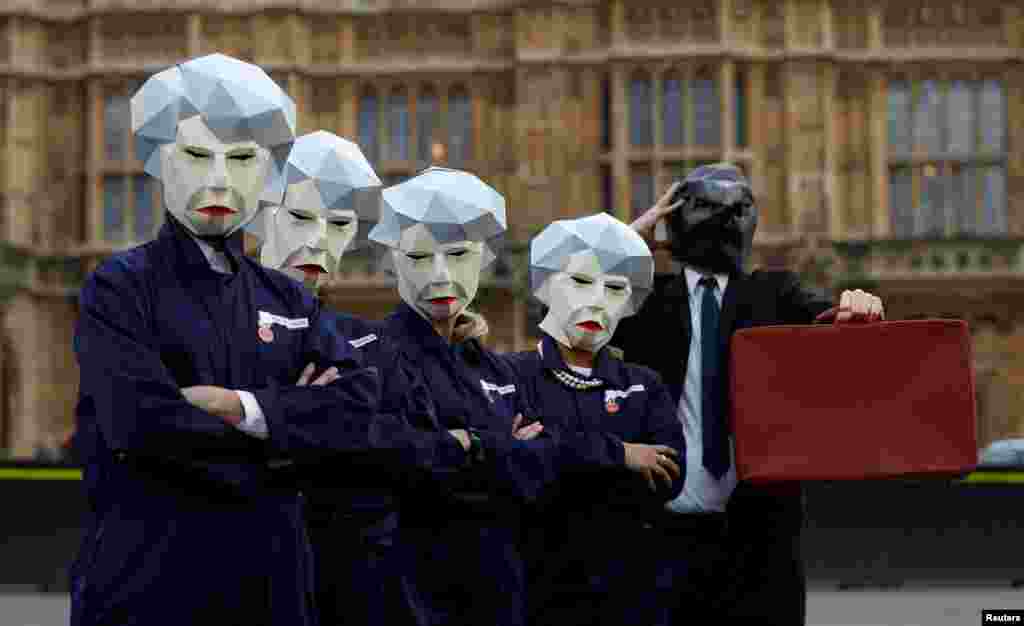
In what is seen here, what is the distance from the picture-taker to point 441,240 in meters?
5.15

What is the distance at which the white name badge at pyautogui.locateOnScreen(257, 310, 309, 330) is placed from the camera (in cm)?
364

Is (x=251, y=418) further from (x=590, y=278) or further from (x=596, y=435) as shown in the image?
(x=590, y=278)

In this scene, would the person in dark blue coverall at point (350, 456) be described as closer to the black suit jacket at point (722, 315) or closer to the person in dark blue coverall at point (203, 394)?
the person in dark blue coverall at point (203, 394)

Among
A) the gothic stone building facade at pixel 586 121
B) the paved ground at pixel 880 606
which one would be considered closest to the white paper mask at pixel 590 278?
the paved ground at pixel 880 606

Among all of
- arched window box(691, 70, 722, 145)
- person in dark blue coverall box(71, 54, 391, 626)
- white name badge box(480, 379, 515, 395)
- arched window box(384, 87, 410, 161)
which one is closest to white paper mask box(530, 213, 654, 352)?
white name badge box(480, 379, 515, 395)

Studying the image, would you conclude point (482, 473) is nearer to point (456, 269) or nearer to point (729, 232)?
point (456, 269)

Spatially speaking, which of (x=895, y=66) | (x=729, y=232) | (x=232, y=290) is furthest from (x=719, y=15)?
(x=232, y=290)

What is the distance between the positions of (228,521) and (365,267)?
23250mm

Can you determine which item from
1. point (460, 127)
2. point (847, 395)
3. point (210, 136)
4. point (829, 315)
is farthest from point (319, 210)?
point (460, 127)

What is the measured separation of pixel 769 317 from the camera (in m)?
5.67

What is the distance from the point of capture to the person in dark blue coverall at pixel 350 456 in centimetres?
393

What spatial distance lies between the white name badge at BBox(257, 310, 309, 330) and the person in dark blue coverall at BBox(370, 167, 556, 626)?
3.25 feet

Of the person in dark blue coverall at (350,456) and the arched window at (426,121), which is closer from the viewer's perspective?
the person in dark blue coverall at (350,456)

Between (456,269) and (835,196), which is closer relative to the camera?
(456,269)
